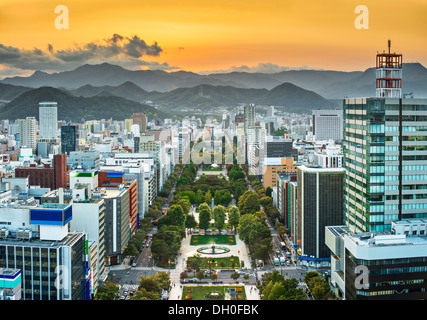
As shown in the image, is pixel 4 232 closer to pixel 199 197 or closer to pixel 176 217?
pixel 176 217

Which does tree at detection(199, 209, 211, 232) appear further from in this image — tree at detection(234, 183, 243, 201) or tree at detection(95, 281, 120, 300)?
A: tree at detection(95, 281, 120, 300)

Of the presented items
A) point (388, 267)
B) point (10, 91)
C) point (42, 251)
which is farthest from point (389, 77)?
point (10, 91)

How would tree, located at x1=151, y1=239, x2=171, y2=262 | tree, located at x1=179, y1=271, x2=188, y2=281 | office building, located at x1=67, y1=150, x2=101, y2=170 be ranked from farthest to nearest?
1. office building, located at x1=67, y1=150, x2=101, y2=170
2. tree, located at x1=151, y1=239, x2=171, y2=262
3. tree, located at x1=179, y1=271, x2=188, y2=281

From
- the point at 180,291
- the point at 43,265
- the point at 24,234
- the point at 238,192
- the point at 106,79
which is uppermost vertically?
the point at 106,79

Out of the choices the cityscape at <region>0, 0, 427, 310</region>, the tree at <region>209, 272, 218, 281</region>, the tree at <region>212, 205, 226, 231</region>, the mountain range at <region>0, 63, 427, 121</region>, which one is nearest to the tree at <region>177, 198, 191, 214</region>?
the cityscape at <region>0, 0, 427, 310</region>

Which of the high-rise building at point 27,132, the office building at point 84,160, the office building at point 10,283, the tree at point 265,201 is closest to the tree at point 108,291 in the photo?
the office building at point 10,283
